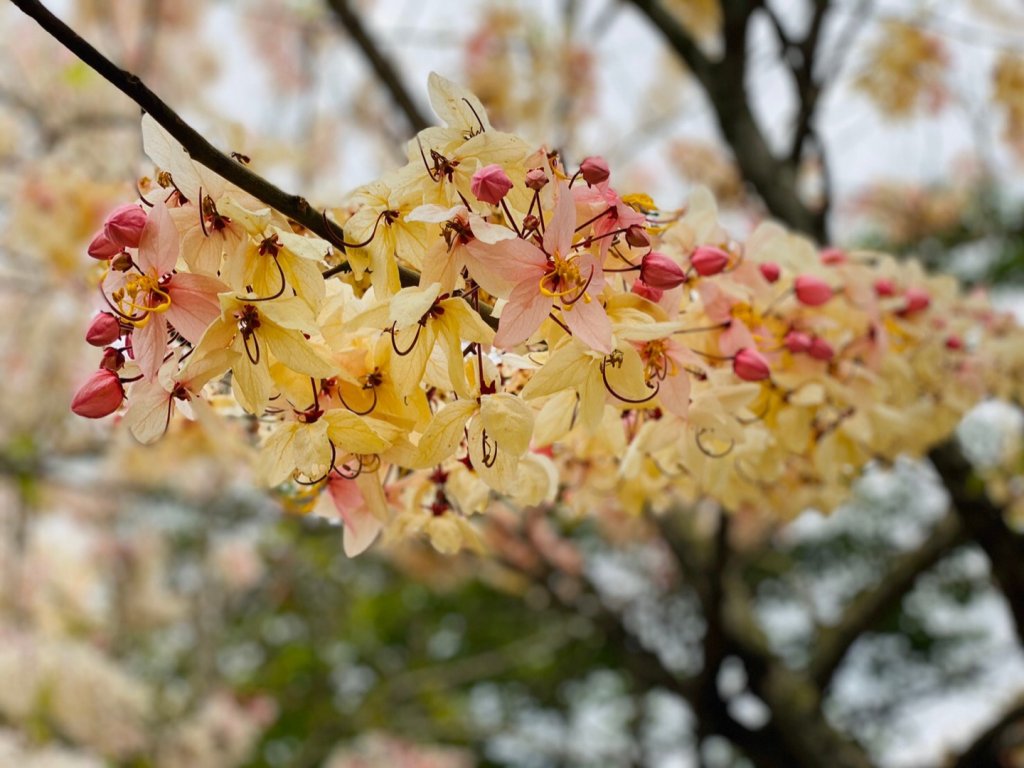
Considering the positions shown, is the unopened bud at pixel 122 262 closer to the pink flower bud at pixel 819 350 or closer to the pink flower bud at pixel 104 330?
the pink flower bud at pixel 104 330

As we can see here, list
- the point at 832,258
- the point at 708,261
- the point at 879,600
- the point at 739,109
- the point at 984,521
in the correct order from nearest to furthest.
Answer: the point at 708,261
the point at 832,258
the point at 984,521
the point at 739,109
the point at 879,600

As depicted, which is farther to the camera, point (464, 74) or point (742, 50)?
point (464, 74)

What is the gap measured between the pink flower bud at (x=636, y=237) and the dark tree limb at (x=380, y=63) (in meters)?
1.60

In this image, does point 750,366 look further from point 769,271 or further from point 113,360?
point 113,360

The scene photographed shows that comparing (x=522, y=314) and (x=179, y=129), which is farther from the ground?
(x=179, y=129)

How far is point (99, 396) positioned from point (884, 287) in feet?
2.48

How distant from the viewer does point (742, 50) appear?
1.98 m

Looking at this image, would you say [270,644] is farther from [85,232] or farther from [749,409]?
[749,409]

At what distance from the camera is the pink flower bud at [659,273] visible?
56cm

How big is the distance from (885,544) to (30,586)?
189 inches

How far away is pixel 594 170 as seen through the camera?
0.54 metres

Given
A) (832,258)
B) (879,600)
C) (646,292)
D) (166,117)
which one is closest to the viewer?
(166,117)

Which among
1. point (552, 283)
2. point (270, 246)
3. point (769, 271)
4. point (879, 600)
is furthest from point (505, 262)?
point (879, 600)

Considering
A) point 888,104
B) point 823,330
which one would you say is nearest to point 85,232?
point 823,330
